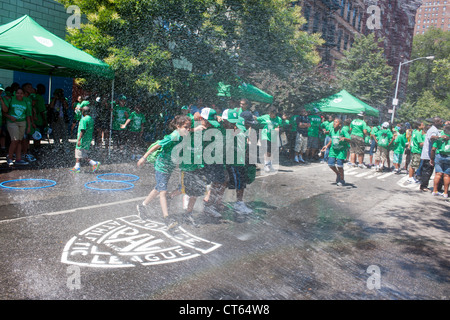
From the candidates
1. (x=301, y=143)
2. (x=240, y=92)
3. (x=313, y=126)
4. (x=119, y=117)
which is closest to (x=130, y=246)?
(x=119, y=117)

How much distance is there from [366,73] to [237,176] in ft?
90.2

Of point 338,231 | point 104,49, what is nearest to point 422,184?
point 338,231

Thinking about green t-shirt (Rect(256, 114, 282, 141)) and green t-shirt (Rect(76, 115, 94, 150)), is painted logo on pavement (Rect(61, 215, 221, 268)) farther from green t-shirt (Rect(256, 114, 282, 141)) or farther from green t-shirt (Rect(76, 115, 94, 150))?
green t-shirt (Rect(256, 114, 282, 141))

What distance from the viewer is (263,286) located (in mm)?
3508

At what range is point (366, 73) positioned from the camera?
3011 cm

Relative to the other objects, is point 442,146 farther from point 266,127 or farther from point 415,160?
point 266,127

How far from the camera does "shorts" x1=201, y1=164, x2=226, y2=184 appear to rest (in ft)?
18.5

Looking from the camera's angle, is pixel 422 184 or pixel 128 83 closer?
pixel 422 184

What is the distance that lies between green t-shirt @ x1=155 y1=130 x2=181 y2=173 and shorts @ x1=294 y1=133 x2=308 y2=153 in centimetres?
916

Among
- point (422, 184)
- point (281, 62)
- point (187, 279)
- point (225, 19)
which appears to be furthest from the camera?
point (281, 62)

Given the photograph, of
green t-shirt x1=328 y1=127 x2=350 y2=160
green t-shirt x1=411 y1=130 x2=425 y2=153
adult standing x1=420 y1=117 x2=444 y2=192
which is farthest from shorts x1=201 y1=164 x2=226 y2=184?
green t-shirt x1=411 y1=130 x2=425 y2=153

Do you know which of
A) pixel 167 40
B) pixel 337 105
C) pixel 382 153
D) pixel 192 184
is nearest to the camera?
pixel 192 184
